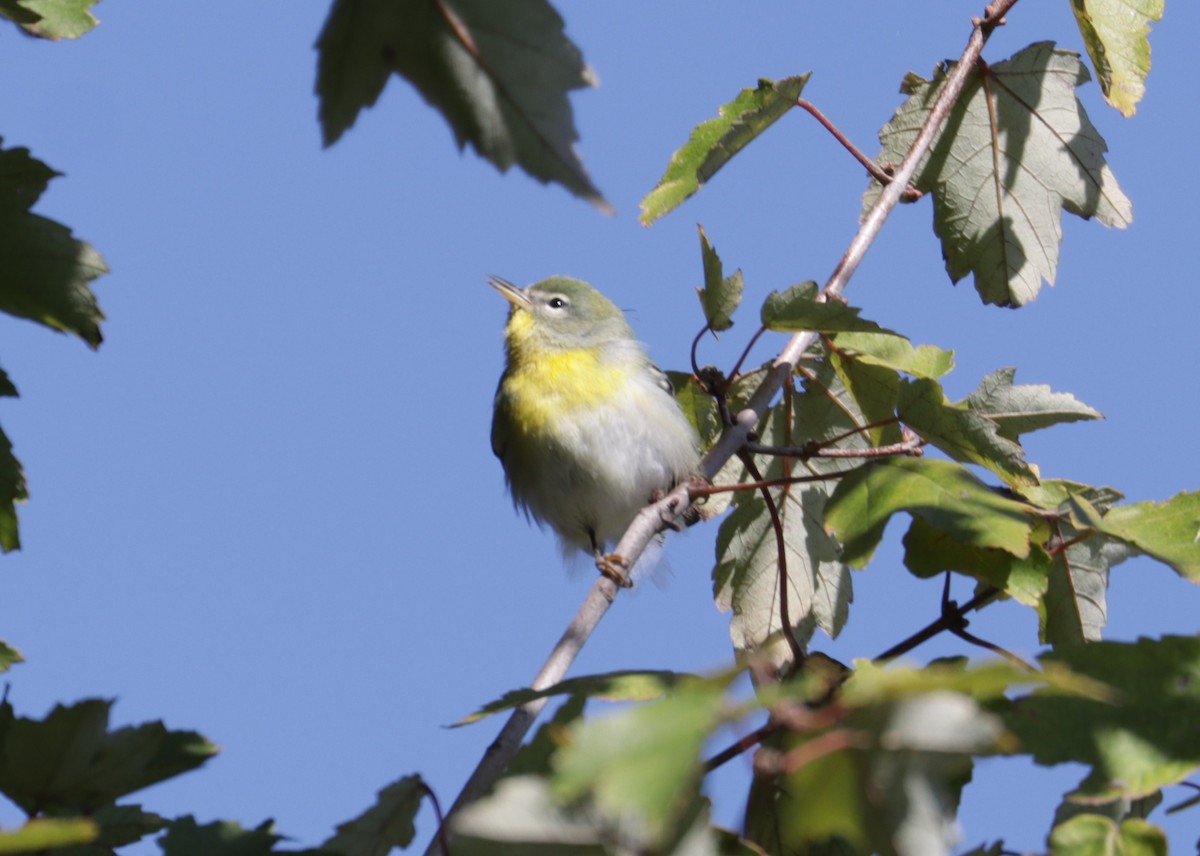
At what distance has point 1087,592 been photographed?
2730 millimetres

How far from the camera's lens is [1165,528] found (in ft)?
7.82

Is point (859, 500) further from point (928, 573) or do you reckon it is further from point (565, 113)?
point (565, 113)

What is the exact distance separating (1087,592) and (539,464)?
9.95ft

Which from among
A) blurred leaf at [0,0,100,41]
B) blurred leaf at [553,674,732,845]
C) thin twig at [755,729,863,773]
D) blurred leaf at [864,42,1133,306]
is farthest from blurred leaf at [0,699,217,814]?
blurred leaf at [864,42,1133,306]

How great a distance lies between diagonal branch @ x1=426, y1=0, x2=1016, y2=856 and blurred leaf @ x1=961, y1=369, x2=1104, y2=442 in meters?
0.43

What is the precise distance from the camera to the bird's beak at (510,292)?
652 cm

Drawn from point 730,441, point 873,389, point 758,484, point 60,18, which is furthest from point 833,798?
point 60,18

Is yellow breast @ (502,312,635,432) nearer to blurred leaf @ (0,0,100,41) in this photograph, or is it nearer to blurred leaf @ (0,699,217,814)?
blurred leaf @ (0,0,100,41)

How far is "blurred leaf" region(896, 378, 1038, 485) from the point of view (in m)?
2.73

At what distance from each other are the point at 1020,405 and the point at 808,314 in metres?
0.55

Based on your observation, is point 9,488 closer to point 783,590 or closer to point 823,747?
point 783,590

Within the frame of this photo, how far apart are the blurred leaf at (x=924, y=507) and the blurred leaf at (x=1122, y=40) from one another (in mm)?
1375

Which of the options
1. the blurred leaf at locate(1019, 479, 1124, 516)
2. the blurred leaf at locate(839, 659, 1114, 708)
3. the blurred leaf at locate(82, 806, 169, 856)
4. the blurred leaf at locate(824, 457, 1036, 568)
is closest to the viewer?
the blurred leaf at locate(839, 659, 1114, 708)

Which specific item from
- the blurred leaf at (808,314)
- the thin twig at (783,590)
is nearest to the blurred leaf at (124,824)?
the thin twig at (783,590)
